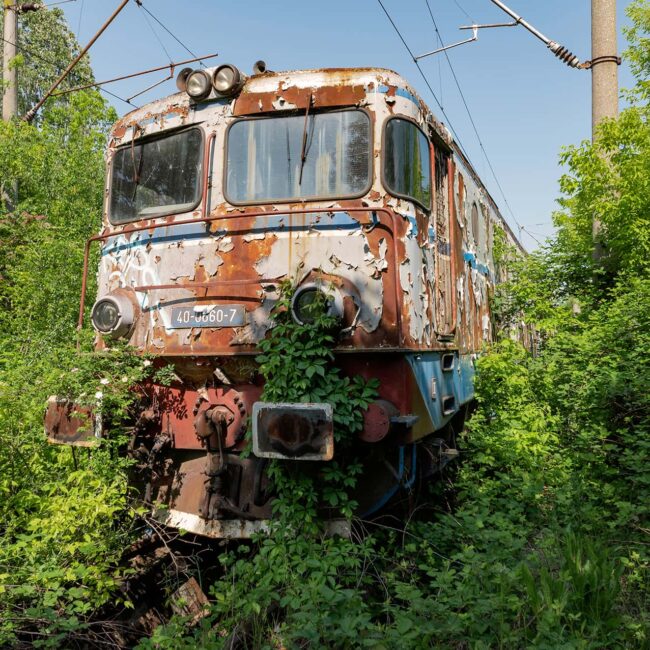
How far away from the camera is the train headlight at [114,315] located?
450 centimetres

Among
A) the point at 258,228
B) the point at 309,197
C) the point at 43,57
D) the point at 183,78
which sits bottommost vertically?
the point at 258,228

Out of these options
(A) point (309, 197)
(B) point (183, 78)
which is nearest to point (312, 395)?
(A) point (309, 197)

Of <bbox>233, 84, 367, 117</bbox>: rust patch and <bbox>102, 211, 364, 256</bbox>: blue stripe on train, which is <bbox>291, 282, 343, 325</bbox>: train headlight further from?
<bbox>233, 84, 367, 117</bbox>: rust patch

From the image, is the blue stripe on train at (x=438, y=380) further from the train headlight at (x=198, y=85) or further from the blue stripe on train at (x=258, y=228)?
the train headlight at (x=198, y=85)

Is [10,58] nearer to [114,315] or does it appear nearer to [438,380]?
[114,315]

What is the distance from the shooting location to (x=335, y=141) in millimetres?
4289

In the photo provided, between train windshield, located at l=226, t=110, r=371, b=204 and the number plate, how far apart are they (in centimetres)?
83

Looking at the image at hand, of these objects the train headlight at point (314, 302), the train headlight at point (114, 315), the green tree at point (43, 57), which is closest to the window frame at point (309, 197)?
the train headlight at point (314, 302)

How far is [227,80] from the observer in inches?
177

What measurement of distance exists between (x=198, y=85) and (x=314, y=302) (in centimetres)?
206

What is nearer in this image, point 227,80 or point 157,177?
point 227,80

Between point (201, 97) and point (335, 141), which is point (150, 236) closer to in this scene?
point (201, 97)

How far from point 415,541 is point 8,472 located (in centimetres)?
310

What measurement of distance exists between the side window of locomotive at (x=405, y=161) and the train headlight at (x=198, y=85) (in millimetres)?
1442
